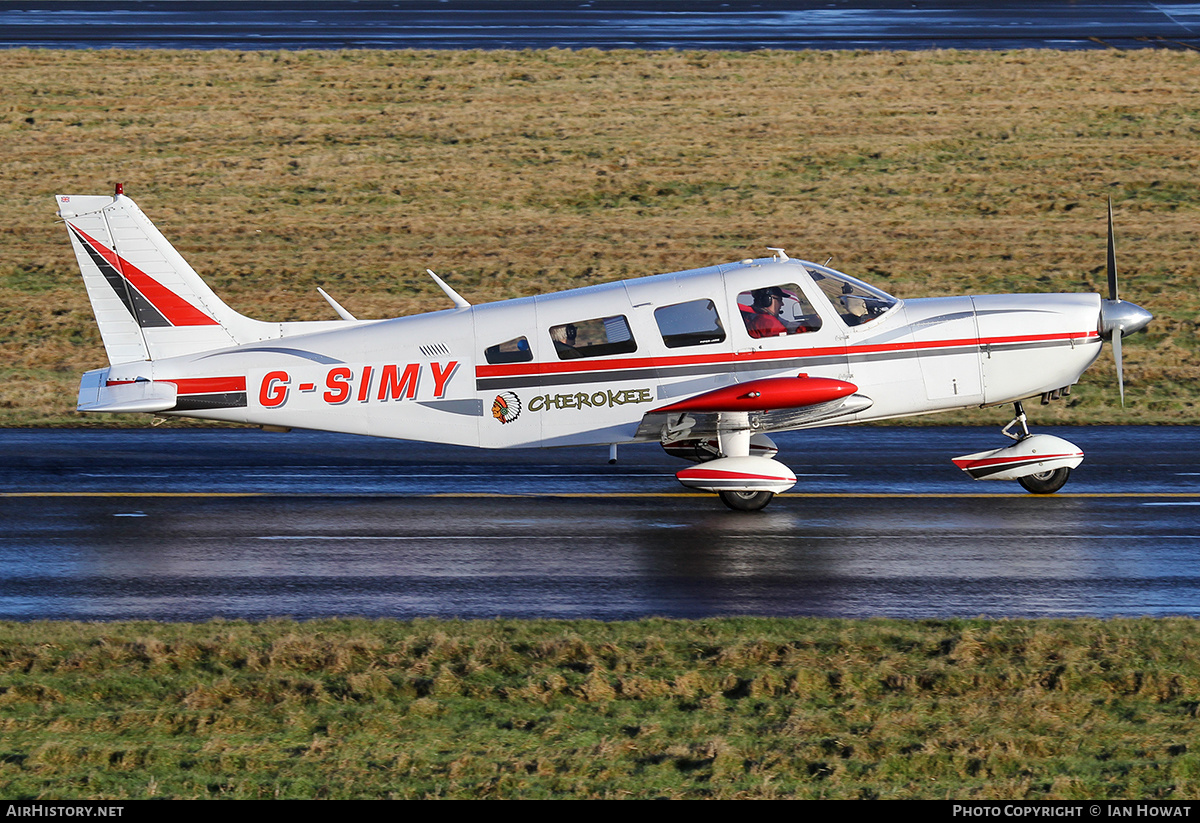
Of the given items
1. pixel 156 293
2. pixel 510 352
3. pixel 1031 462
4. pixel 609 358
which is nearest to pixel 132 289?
pixel 156 293

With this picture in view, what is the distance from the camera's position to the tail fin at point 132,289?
1530cm

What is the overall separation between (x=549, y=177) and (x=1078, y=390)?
56.5 ft

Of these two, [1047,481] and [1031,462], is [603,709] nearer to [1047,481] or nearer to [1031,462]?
A: [1031,462]

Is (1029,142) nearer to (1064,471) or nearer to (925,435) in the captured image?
(925,435)

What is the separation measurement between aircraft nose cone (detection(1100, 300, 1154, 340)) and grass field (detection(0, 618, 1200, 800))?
490 cm

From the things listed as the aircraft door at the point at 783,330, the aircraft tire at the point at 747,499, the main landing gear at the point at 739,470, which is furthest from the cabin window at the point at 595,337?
the aircraft tire at the point at 747,499

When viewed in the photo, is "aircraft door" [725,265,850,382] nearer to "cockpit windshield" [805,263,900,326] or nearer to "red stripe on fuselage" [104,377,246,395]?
"cockpit windshield" [805,263,900,326]

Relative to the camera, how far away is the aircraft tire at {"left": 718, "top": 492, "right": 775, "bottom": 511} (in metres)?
15.2

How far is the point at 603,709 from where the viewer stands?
9.51m

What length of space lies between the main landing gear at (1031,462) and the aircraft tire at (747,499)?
7.80 feet

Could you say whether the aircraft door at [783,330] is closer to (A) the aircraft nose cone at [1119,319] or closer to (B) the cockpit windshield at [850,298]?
(B) the cockpit windshield at [850,298]

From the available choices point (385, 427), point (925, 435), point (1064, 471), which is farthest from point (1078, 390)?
point (385, 427)

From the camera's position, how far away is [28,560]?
13.5 metres

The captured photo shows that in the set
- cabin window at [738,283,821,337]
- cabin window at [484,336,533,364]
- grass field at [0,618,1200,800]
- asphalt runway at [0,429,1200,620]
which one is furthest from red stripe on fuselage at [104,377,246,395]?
cabin window at [738,283,821,337]
